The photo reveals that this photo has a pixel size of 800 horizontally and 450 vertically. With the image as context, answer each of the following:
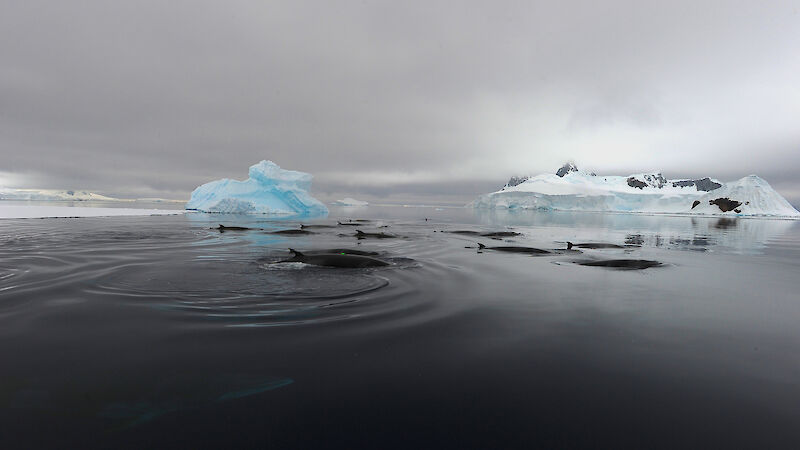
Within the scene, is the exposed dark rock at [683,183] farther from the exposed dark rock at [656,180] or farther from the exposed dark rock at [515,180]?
the exposed dark rock at [515,180]

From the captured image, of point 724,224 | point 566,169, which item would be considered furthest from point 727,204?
point 566,169

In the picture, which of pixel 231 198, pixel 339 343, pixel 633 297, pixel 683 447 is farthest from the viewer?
pixel 231 198

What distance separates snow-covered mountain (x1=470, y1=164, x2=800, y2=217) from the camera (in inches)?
3775

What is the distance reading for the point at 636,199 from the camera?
118 metres

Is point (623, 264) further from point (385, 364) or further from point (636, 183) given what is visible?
point (636, 183)

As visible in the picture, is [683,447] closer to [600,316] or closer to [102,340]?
[600,316]

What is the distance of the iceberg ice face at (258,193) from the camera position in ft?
190

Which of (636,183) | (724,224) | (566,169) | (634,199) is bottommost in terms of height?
(724,224)

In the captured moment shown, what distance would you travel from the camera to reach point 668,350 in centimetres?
504

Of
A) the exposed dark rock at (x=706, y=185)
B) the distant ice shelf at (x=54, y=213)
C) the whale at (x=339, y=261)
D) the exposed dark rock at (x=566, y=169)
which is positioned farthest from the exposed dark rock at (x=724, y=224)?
the exposed dark rock at (x=706, y=185)

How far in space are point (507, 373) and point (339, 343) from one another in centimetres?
225

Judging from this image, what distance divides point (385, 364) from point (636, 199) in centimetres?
13879

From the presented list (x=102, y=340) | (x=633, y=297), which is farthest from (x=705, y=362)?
(x=102, y=340)

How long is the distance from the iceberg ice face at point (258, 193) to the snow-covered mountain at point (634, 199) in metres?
73.6
